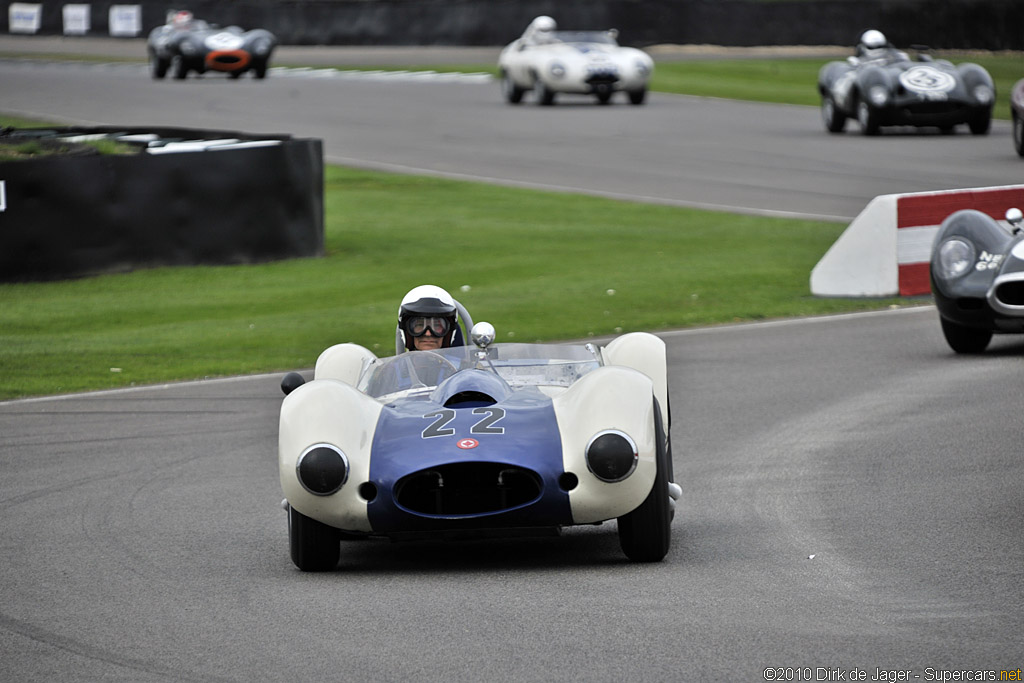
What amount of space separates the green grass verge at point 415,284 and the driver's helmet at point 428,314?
4568 mm

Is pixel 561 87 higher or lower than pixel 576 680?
lower

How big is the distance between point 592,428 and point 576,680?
5.39 feet

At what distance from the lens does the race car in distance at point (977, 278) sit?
438 inches

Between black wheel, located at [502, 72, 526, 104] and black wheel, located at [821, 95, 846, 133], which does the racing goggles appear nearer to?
black wheel, located at [821, 95, 846, 133]

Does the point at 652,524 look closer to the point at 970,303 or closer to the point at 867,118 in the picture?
the point at 970,303

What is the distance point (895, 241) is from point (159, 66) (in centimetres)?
2716

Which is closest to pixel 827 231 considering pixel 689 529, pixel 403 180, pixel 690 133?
pixel 403 180

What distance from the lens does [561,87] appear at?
32.5m

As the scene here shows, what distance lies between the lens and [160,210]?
1691 centimetres

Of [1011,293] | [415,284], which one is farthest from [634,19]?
[1011,293]

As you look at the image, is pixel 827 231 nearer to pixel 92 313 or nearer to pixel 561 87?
pixel 92 313

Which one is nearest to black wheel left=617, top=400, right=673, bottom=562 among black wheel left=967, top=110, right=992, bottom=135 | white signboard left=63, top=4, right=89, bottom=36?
black wheel left=967, top=110, right=992, bottom=135

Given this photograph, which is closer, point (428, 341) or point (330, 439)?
point (330, 439)

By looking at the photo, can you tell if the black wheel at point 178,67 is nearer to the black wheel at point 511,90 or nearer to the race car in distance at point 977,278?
the black wheel at point 511,90
